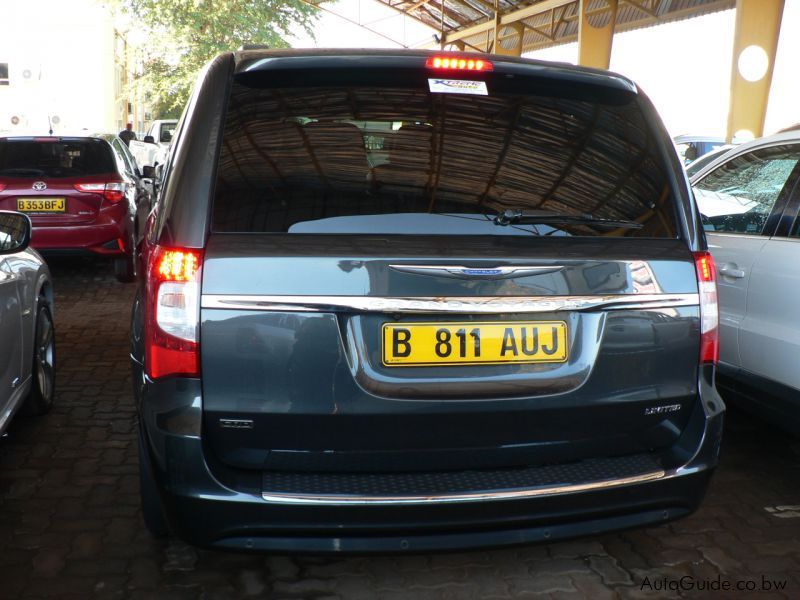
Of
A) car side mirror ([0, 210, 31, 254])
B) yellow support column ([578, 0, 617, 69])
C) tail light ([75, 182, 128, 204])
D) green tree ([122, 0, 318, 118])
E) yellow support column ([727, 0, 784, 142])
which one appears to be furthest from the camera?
green tree ([122, 0, 318, 118])

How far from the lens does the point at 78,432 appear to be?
15.1 feet

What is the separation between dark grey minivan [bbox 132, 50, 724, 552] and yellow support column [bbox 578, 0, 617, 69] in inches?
1040

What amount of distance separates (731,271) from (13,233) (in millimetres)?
3251

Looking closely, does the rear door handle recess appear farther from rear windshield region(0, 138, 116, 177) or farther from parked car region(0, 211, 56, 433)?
rear windshield region(0, 138, 116, 177)

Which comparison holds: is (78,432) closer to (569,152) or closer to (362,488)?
(362,488)

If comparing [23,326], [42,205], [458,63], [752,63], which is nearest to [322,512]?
[458,63]

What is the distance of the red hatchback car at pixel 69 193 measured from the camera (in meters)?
8.80

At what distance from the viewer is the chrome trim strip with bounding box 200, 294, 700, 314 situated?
240cm

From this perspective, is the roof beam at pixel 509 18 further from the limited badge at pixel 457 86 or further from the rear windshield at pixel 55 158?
the limited badge at pixel 457 86

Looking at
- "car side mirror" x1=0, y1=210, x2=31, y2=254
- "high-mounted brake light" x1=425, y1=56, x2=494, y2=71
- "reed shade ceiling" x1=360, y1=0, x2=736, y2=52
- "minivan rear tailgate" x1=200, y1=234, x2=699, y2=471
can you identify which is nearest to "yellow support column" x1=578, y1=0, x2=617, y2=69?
"reed shade ceiling" x1=360, y1=0, x2=736, y2=52

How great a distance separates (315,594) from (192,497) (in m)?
0.73

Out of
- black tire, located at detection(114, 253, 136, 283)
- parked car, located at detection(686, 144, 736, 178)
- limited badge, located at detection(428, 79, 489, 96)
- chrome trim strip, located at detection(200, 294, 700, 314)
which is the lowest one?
black tire, located at detection(114, 253, 136, 283)

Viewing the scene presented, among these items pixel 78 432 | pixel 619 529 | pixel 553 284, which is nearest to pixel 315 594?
pixel 619 529

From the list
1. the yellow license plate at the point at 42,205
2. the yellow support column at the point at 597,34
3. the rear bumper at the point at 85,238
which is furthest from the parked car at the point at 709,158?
the yellow support column at the point at 597,34
